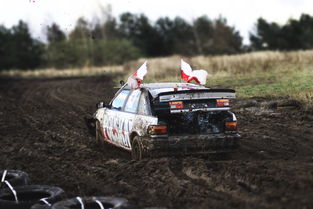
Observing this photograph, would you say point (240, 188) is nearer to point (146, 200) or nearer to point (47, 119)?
point (146, 200)

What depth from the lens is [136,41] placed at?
298 ft

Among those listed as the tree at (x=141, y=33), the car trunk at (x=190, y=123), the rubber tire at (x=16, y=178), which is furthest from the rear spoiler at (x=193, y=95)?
the tree at (x=141, y=33)

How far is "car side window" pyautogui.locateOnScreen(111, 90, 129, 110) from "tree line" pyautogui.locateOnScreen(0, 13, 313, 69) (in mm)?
63130

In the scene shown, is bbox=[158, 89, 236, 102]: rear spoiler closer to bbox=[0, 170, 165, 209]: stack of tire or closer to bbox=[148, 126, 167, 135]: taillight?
bbox=[148, 126, 167, 135]: taillight

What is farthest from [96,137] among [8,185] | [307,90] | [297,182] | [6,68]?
[6,68]

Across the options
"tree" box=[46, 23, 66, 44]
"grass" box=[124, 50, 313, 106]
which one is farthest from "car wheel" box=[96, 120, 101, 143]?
"tree" box=[46, 23, 66, 44]

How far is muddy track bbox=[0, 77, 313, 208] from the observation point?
23.4 ft

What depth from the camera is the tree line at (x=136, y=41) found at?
256 feet

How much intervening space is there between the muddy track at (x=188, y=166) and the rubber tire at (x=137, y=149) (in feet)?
0.68

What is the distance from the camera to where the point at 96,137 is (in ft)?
41.9

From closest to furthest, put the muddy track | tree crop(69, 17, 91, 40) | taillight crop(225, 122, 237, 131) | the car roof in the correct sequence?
the muddy track
taillight crop(225, 122, 237, 131)
the car roof
tree crop(69, 17, 91, 40)

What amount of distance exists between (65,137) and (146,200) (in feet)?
23.8

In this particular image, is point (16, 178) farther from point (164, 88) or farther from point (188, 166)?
point (164, 88)

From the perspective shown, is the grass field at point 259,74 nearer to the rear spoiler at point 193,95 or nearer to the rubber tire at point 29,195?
the rear spoiler at point 193,95
